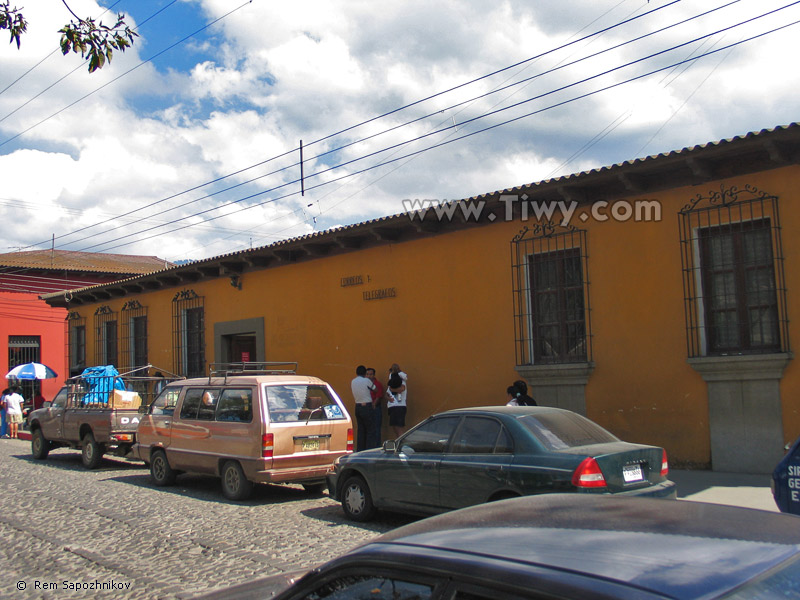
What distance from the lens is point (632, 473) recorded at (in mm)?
6676

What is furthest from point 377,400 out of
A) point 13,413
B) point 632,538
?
point 13,413

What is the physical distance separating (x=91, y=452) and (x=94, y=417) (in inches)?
26.6

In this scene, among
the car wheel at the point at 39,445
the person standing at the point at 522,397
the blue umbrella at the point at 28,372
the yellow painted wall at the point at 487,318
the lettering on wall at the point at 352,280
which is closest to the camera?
the yellow painted wall at the point at 487,318

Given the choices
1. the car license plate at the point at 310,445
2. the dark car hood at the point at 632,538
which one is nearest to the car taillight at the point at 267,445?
the car license plate at the point at 310,445

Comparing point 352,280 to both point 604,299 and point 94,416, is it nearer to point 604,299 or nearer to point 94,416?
point 94,416

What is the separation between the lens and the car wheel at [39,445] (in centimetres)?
1584

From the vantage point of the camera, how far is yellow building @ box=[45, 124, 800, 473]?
9.79 m

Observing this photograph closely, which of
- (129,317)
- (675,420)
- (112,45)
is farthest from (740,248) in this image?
(129,317)

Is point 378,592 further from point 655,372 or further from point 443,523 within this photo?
point 655,372

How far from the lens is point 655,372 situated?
10789mm

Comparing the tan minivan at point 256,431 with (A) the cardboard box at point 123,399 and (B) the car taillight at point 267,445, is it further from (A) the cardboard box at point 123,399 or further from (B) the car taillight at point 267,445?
(A) the cardboard box at point 123,399

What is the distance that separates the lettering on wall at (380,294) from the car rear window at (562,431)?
7.41 metres

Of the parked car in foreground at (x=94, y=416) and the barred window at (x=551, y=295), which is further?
the parked car in foreground at (x=94, y=416)

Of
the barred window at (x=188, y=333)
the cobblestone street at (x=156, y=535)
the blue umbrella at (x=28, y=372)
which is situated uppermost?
the barred window at (x=188, y=333)
